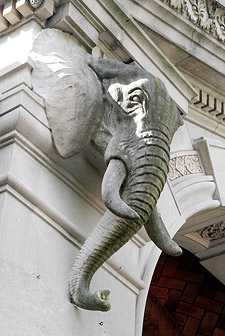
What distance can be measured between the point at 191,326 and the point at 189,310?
0.13 meters

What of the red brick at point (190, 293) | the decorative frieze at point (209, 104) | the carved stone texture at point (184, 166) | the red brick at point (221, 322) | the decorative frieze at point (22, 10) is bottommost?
the red brick at point (221, 322)

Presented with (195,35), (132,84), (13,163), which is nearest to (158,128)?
(132,84)

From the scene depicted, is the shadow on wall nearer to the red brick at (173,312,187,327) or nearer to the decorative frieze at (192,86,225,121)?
the red brick at (173,312,187,327)

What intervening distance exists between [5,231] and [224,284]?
341 centimetres

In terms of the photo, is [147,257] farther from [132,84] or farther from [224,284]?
[224,284]

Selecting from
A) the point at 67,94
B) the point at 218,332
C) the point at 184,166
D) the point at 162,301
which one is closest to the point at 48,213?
the point at 67,94

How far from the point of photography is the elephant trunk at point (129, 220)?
181 inches

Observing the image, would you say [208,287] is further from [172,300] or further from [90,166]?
[90,166]

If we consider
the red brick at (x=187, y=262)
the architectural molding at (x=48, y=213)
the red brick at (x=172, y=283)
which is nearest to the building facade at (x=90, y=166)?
the architectural molding at (x=48, y=213)

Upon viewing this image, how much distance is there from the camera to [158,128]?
4773 mm

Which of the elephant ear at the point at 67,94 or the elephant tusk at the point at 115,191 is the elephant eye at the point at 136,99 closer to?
the elephant ear at the point at 67,94

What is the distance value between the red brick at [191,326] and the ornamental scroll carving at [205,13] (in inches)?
98.1

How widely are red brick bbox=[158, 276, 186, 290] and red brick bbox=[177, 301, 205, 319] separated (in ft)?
0.43

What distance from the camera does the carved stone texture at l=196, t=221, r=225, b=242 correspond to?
22.2 ft
